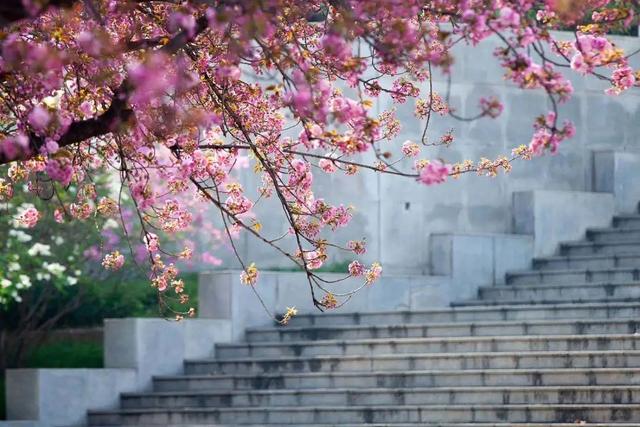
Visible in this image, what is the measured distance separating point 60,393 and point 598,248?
20.5 feet

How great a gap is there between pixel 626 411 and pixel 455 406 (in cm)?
154

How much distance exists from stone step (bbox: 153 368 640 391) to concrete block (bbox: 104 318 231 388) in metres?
0.17

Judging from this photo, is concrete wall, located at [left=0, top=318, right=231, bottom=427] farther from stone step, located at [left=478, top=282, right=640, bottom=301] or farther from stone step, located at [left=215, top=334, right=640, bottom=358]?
stone step, located at [left=478, top=282, right=640, bottom=301]

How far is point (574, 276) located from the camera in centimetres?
1670

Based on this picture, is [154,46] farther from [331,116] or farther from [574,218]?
[574,218]

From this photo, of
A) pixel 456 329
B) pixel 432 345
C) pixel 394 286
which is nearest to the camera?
pixel 432 345

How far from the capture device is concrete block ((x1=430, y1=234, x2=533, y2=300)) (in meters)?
17.6

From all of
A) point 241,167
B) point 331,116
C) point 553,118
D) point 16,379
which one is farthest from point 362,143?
point 241,167

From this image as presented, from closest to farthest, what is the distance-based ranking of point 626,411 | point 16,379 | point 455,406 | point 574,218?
point 626,411, point 455,406, point 16,379, point 574,218

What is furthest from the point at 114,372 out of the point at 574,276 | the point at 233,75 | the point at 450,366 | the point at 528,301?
the point at 233,75

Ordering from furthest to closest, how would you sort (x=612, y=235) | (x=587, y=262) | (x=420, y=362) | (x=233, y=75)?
(x=612, y=235)
(x=587, y=262)
(x=420, y=362)
(x=233, y=75)

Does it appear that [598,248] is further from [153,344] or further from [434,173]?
[434,173]

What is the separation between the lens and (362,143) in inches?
320

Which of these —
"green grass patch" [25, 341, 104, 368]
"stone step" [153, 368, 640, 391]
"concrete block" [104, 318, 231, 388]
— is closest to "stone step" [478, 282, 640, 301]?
"stone step" [153, 368, 640, 391]
